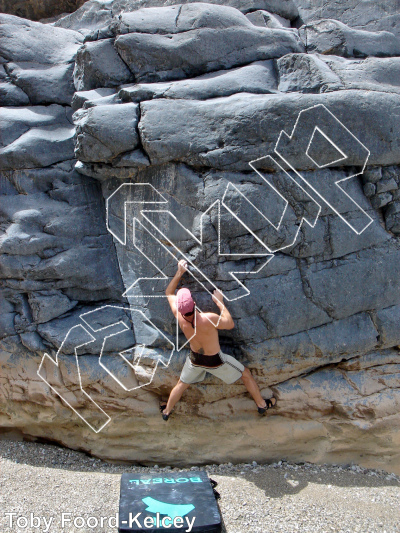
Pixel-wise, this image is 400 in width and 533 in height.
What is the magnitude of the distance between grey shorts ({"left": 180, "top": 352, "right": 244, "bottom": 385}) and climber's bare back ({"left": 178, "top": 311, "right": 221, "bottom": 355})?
Result: 0.13m

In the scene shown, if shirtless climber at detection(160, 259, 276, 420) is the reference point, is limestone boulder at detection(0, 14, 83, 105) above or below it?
above

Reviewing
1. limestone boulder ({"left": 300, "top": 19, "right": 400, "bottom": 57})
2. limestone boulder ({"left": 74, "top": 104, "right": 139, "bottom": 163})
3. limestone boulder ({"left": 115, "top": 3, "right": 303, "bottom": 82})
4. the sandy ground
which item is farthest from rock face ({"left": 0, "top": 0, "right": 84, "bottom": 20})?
the sandy ground

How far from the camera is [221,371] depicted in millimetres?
3877

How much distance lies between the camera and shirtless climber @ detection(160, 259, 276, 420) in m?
3.74

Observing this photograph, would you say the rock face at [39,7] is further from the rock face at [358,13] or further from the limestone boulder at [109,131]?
the limestone boulder at [109,131]

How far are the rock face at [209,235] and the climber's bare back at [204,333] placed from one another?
0.22 m

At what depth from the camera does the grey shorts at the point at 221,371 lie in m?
3.86

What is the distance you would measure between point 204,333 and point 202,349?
0.15 meters

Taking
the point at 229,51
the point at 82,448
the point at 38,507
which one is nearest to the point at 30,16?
the point at 229,51

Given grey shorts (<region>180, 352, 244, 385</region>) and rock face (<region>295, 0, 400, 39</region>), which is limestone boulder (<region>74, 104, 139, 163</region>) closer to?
grey shorts (<region>180, 352, 244, 385</region>)

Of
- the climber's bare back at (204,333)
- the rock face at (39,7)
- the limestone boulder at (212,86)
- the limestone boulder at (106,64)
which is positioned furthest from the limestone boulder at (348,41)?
the rock face at (39,7)

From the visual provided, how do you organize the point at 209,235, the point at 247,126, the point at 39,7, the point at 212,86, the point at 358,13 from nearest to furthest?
the point at 247,126, the point at 209,235, the point at 212,86, the point at 358,13, the point at 39,7

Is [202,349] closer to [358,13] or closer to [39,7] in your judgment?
[358,13]

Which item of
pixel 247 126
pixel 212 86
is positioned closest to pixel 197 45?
pixel 212 86
